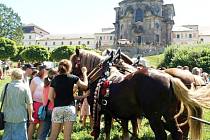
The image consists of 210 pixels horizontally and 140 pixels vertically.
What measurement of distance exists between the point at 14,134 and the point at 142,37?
92.9 m

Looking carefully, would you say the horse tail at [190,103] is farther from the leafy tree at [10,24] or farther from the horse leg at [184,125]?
the leafy tree at [10,24]

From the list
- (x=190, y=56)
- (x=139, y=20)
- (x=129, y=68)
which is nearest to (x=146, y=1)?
(x=139, y=20)

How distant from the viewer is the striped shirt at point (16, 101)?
7570mm

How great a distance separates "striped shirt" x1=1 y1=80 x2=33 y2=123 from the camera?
7.57 meters

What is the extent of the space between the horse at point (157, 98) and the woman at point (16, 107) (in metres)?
2.03

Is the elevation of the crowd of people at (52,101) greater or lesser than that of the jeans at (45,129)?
greater

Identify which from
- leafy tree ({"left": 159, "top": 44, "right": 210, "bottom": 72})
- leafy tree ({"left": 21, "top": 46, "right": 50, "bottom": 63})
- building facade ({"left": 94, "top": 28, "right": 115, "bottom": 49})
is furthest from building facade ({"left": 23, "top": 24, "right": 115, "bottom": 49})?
leafy tree ({"left": 159, "top": 44, "right": 210, "bottom": 72})

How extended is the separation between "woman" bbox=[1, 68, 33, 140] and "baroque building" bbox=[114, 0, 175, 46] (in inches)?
3524

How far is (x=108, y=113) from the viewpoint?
872cm

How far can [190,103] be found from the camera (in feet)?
25.1

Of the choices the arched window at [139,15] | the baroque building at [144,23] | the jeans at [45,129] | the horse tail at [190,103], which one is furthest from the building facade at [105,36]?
the horse tail at [190,103]

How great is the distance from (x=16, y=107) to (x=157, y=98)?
108 inches

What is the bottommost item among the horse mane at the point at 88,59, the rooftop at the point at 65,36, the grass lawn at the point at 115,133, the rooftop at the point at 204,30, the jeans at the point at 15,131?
the grass lawn at the point at 115,133

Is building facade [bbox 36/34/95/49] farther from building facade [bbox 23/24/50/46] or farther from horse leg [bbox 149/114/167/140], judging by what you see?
horse leg [bbox 149/114/167/140]
